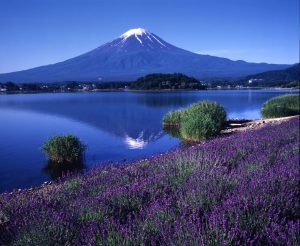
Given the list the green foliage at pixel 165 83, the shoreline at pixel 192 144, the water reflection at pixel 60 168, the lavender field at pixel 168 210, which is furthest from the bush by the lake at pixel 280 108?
the green foliage at pixel 165 83

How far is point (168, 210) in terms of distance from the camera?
4.26 m

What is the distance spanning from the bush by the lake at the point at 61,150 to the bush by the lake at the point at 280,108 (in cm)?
1963

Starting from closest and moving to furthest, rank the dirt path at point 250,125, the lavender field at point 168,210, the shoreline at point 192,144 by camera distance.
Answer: the lavender field at point 168,210 → the shoreline at point 192,144 → the dirt path at point 250,125

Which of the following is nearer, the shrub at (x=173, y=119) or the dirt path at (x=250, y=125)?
the dirt path at (x=250, y=125)

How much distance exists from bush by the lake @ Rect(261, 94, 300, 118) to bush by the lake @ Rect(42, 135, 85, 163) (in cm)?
1963

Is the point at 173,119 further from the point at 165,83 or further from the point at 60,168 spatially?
the point at 165,83

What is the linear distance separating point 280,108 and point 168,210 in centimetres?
2786

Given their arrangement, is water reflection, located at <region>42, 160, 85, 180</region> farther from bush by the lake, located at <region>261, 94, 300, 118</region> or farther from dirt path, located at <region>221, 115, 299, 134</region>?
bush by the lake, located at <region>261, 94, 300, 118</region>

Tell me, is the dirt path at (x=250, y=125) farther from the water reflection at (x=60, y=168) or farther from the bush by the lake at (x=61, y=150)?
the water reflection at (x=60, y=168)

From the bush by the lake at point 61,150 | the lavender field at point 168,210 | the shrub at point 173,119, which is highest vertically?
the lavender field at point 168,210

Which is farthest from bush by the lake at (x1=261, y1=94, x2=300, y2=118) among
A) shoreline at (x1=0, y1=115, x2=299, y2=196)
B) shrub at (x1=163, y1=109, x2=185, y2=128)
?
shrub at (x1=163, y1=109, x2=185, y2=128)

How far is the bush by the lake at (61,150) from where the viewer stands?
15273 mm

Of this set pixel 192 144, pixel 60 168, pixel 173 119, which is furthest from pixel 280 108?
pixel 60 168

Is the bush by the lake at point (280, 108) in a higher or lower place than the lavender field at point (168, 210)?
lower
